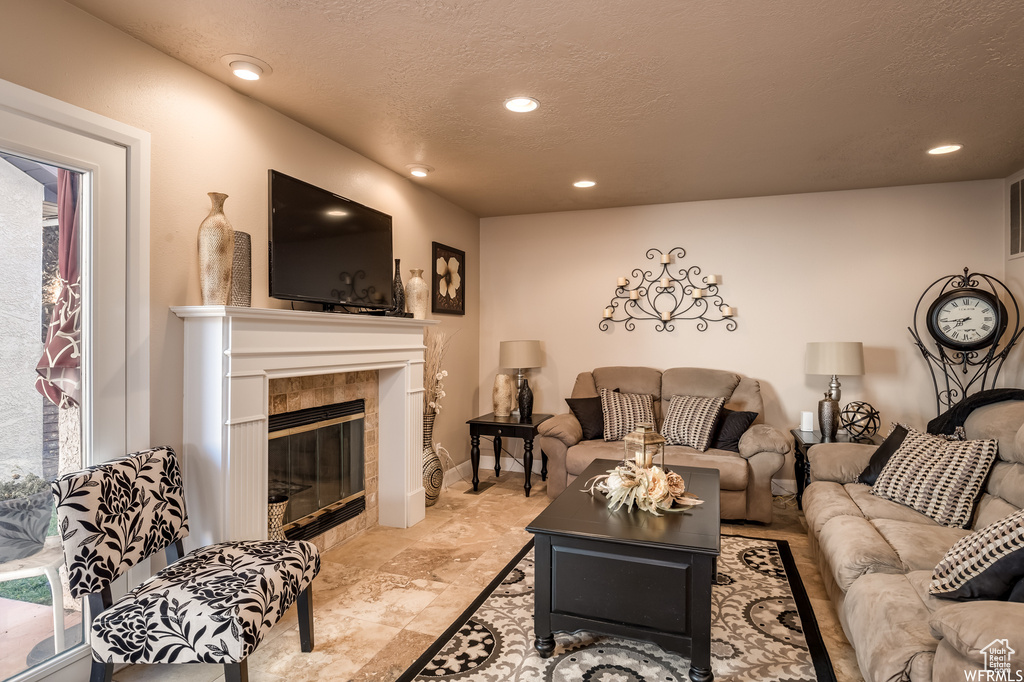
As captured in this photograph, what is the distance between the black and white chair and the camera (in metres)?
1.73

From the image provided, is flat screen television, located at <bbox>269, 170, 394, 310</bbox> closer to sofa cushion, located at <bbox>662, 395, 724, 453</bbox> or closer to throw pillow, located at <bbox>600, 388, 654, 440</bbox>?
throw pillow, located at <bbox>600, 388, 654, 440</bbox>

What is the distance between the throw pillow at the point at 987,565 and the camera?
1521 mm

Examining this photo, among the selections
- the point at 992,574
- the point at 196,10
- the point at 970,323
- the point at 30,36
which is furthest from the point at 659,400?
the point at 30,36

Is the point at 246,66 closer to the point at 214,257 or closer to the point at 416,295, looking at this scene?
the point at 214,257

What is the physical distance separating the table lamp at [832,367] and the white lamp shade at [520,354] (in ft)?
6.97

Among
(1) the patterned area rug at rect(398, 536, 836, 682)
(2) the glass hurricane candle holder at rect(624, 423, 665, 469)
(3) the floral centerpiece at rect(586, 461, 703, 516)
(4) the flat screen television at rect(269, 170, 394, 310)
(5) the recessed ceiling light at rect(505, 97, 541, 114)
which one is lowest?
(1) the patterned area rug at rect(398, 536, 836, 682)

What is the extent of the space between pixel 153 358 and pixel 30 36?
3.86ft

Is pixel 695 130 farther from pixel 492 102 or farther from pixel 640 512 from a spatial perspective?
pixel 640 512

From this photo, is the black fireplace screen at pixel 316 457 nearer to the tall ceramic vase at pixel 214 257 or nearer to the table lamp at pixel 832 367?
the tall ceramic vase at pixel 214 257

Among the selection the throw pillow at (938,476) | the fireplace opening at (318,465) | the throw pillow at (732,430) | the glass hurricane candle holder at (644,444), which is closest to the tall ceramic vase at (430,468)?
the fireplace opening at (318,465)

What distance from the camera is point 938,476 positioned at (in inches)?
105

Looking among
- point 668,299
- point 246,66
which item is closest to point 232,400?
point 246,66

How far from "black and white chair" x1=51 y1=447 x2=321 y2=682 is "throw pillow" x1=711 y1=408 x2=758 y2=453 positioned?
9.80ft

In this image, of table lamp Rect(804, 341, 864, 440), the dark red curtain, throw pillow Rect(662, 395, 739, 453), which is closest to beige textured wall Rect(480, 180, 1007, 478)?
table lamp Rect(804, 341, 864, 440)
